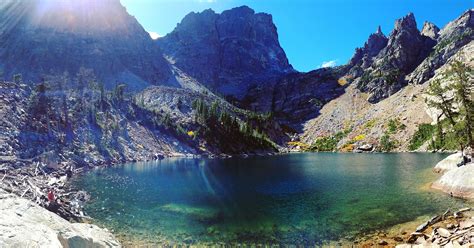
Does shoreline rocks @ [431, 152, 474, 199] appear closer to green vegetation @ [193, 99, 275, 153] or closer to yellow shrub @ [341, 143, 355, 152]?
green vegetation @ [193, 99, 275, 153]

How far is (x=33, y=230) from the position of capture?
14.4 m

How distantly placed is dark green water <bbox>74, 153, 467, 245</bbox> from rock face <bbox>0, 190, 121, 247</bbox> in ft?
36.4

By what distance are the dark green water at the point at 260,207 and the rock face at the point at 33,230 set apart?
11086 mm

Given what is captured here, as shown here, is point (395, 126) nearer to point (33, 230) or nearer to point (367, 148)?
point (367, 148)

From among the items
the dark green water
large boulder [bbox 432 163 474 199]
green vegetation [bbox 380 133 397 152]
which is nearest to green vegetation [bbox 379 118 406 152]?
green vegetation [bbox 380 133 397 152]

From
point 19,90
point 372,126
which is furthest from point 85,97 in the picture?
point 372,126

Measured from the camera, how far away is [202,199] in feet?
158

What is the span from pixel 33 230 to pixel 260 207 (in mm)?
30811

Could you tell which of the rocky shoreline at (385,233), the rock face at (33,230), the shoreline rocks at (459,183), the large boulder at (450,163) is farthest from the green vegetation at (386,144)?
the rock face at (33,230)

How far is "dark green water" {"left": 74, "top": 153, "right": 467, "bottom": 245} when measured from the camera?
31109 mm

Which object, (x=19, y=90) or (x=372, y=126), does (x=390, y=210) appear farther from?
(x=372, y=126)

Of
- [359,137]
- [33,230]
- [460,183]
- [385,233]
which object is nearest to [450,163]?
[460,183]

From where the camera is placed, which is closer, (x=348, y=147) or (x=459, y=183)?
(x=459, y=183)

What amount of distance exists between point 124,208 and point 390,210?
106 ft
